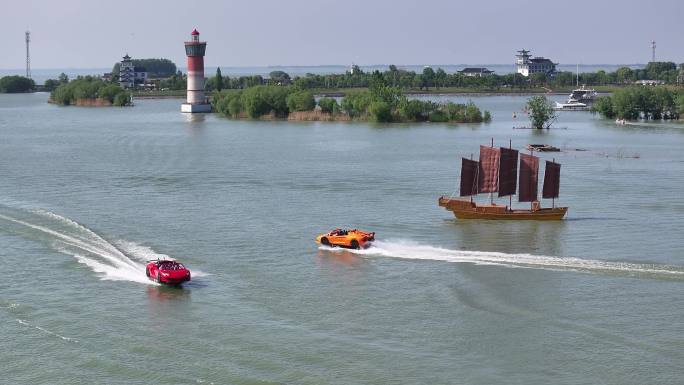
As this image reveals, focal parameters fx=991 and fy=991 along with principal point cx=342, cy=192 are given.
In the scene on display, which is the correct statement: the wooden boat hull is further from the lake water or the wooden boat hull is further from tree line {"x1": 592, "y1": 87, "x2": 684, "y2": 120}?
tree line {"x1": 592, "y1": 87, "x2": 684, "y2": 120}

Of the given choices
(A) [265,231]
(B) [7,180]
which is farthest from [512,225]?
(B) [7,180]

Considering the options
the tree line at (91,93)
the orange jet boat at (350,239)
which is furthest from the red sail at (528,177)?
the tree line at (91,93)

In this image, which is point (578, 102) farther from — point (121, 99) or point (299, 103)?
point (121, 99)

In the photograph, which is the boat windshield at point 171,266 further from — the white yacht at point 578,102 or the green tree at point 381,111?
the white yacht at point 578,102

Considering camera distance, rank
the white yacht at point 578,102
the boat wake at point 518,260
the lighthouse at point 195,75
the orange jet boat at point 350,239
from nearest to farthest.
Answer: the boat wake at point 518,260 < the orange jet boat at point 350,239 < the lighthouse at point 195,75 < the white yacht at point 578,102

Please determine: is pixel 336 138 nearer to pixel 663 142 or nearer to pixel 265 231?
pixel 663 142

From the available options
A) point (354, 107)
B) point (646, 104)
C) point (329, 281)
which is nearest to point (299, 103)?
point (354, 107)
